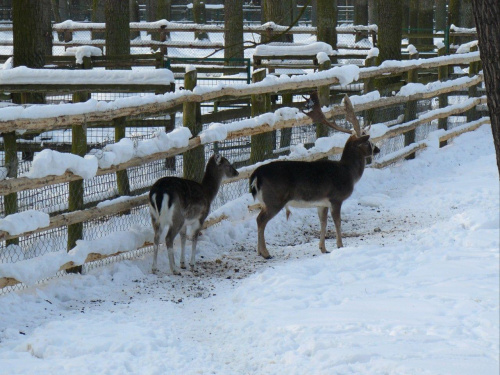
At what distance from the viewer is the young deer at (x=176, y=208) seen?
25.0ft

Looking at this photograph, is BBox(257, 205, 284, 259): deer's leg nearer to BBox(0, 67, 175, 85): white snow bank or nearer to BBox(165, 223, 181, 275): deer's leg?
BBox(165, 223, 181, 275): deer's leg

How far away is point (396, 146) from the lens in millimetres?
14039

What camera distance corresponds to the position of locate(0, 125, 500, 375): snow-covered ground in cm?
540

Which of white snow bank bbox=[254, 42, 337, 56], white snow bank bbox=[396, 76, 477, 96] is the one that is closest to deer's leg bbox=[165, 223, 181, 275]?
white snow bank bbox=[396, 76, 477, 96]

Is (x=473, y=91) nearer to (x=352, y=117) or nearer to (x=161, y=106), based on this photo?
(x=352, y=117)

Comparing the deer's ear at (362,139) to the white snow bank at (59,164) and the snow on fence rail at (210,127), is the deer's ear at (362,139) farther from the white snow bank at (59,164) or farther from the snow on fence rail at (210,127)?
the white snow bank at (59,164)

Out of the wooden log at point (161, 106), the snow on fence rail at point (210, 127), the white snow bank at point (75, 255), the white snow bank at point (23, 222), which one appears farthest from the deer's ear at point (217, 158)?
the white snow bank at point (23, 222)

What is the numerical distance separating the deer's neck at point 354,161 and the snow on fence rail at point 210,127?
3.49ft

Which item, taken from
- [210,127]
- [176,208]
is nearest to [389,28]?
[210,127]

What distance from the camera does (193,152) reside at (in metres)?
9.09

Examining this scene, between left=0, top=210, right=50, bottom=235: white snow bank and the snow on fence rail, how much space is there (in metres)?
0.03

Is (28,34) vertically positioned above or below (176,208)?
above

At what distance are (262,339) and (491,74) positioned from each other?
2.62 metres

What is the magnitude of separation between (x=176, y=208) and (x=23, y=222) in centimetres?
152
